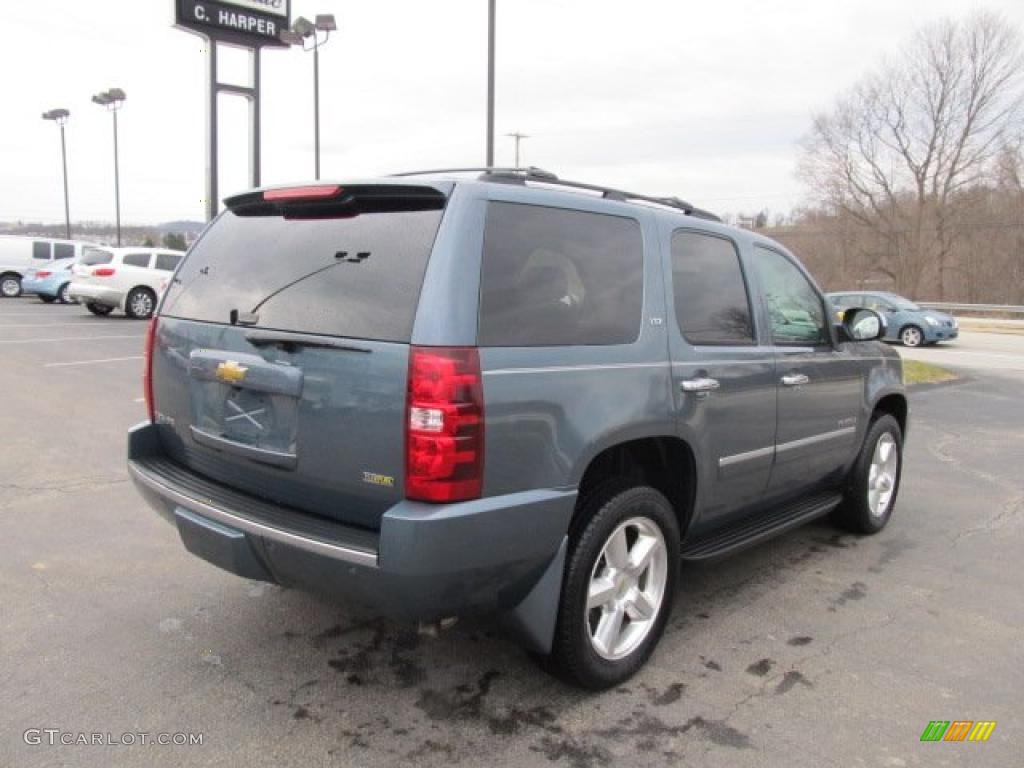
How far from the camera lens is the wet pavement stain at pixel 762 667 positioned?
10.8 feet

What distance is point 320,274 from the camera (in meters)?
2.92

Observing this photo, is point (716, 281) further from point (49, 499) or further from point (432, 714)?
point (49, 499)

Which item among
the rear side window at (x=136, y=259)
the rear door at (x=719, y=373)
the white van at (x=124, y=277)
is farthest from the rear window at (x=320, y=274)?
the rear side window at (x=136, y=259)

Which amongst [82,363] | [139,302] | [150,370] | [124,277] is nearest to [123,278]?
[124,277]

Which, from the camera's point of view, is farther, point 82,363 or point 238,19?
point 238,19

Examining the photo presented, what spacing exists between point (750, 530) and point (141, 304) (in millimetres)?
18916

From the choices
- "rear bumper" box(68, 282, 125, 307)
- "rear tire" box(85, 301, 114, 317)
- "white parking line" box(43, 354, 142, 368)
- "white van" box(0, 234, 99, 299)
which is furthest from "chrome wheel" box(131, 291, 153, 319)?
"white van" box(0, 234, 99, 299)

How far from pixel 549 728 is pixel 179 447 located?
1878 millimetres

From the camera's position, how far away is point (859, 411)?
4840 millimetres

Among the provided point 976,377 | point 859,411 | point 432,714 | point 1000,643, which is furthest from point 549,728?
point 976,377

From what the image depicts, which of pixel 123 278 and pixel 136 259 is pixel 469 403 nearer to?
pixel 123 278

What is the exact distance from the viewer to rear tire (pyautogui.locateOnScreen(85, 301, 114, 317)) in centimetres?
2002

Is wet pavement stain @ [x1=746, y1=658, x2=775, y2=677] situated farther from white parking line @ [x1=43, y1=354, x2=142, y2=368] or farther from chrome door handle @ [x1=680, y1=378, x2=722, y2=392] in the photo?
white parking line @ [x1=43, y1=354, x2=142, y2=368]

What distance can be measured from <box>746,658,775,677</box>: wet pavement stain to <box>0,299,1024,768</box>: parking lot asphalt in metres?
0.02
